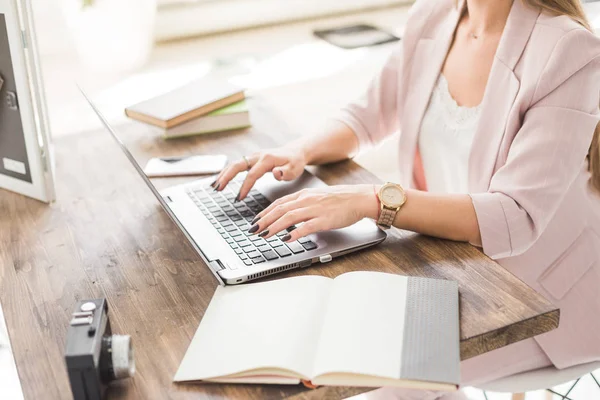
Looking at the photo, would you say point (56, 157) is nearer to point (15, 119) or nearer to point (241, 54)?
point (15, 119)

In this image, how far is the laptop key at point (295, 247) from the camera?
1049mm

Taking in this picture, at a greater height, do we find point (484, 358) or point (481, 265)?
point (481, 265)

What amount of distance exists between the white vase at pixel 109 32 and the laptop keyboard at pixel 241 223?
0.89m

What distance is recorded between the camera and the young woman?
1.10 metres

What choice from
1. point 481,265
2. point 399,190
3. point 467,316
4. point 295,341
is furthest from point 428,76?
point 295,341

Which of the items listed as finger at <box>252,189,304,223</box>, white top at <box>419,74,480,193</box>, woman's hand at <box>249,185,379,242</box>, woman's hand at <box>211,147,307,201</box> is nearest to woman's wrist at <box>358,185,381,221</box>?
woman's hand at <box>249,185,379,242</box>

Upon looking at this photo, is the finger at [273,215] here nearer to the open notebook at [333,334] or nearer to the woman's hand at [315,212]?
the woman's hand at [315,212]

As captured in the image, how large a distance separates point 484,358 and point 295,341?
543 millimetres

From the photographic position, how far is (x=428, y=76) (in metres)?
1.42

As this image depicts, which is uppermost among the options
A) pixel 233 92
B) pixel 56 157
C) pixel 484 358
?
pixel 233 92

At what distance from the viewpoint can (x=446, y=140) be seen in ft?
4.58

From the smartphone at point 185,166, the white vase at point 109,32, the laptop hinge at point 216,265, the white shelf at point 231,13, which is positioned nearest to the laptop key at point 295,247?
the laptop hinge at point 216,265

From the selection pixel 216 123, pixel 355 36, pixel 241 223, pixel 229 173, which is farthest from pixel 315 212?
pixel 355 36

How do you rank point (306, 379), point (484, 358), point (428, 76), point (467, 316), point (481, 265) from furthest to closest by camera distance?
point (428, 76), point (484, 358), point (481, 265), point (467, 316), point (306, 379)
